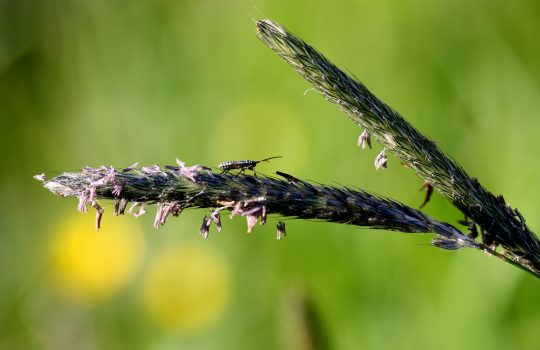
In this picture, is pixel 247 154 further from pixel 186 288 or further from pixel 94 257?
pixel 94 257

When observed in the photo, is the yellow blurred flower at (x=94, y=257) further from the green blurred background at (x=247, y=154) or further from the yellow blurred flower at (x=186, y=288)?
the yellow blurred flower at (x=186, y=288)

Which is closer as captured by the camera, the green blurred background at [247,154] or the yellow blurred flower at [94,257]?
the green blurred background at [247,154]

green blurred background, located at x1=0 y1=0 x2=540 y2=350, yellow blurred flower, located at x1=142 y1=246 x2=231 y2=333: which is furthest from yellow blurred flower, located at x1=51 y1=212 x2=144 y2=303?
yellow blurred flower, located at x1=142 y1=246 x2=231 y2=333

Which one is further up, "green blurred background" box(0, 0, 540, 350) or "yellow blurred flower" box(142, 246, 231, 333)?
"green blurred background" box(0, 0, 540, 350)

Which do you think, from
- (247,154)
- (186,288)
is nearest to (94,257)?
(186,288)

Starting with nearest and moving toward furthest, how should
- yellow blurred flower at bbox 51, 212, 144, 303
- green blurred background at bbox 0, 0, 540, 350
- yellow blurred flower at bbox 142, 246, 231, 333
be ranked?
1. green blurred background at bbox 0, 0, 540, 350
2. yellow blurred flower at bbox 142, 246, 231, 333
3. yellow blurred flower at bbox 51, 212, 144, 303

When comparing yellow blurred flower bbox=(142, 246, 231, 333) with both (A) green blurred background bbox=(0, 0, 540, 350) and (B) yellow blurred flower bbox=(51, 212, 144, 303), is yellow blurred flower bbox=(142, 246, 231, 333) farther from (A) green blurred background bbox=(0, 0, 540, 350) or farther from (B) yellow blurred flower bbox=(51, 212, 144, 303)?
(B) yellow blurred flower bbox=(51, 212, 144, 303)

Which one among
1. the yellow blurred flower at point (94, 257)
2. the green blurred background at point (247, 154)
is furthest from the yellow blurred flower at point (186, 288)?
the yellow blurred flower at point (94, 257)
